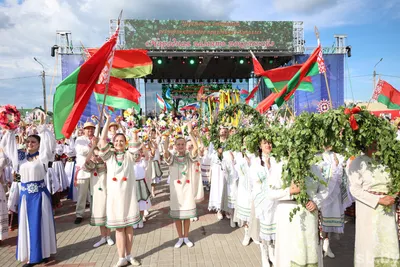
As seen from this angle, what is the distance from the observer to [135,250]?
5137mm

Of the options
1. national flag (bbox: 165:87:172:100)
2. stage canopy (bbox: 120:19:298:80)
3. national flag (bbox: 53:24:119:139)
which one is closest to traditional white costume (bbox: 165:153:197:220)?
national flag (bbox: 53:24:119:139)

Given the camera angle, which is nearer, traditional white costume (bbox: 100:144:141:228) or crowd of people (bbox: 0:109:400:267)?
crowd of people (bbox: 0:109:400:267)

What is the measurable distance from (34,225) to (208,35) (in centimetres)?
1663

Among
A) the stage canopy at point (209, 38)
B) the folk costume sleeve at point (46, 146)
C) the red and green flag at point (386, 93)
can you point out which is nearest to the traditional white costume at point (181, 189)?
the folk costume sleeve at point (46, 146)

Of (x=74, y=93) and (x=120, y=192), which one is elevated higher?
(x=74, y=93)

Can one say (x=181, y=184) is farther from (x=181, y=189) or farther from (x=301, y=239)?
(x=301, y=239)

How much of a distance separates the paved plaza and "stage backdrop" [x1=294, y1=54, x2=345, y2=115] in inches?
554

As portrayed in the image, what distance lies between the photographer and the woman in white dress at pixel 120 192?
435 centimetres

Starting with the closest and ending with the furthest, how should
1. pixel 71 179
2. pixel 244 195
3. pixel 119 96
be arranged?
pixel 244 195
pixel 119 96
pixel 71 179

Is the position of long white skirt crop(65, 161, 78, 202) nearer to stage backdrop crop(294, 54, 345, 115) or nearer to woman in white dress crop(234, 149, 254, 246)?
woman in white dress crop(234, 149, 254, 246)

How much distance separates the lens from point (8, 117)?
197 inches

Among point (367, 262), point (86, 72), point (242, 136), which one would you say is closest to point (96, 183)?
point (86, 72)

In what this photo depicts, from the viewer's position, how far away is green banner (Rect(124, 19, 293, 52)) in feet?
60.6

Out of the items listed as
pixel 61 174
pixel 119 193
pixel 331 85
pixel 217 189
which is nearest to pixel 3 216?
pixel 119 193
